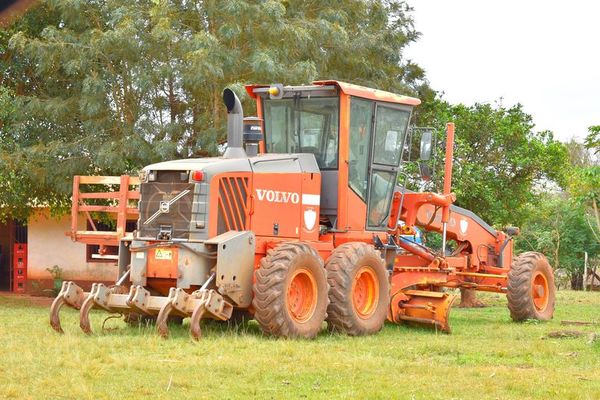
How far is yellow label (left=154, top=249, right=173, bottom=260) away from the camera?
11406 millimetres

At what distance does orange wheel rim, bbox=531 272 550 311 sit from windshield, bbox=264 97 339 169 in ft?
14.2

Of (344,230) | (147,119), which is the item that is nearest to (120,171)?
(147,119)

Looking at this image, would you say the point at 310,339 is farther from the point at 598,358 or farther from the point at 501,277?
the point at 501,277

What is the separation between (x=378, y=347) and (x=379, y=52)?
39.4 feet

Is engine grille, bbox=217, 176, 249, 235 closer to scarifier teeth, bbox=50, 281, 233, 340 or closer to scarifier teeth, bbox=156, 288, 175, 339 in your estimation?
scarifier teeth, bbox=50, 281, 233, 340

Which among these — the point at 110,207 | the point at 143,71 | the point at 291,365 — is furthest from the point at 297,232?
the point at 143,71

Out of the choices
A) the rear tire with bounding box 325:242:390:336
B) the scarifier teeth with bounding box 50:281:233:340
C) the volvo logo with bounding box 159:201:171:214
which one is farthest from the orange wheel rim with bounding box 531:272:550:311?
the volvo logo with bounding box 159:201:171:214

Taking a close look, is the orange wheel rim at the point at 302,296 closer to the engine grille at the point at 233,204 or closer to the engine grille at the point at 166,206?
the engine grille at the point at 233,204

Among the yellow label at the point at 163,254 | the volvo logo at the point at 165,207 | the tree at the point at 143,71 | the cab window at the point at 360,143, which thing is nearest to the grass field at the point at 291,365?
the yellow label at the point at 163,254

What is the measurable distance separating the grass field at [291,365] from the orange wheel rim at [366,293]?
42cm

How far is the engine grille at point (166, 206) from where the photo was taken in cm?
1145

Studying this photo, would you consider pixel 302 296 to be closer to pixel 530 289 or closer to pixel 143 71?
pixel 530 289

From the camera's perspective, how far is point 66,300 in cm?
1155

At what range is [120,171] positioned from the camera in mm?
17984
